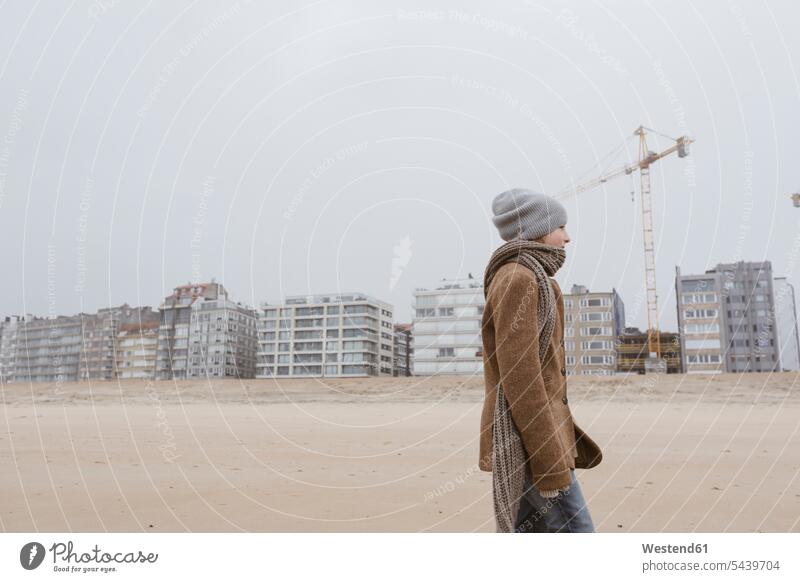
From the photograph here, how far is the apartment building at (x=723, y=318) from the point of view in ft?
255

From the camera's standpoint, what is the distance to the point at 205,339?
60938 mm

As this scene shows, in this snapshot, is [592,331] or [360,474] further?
[592,331]

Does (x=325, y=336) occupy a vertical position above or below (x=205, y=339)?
above

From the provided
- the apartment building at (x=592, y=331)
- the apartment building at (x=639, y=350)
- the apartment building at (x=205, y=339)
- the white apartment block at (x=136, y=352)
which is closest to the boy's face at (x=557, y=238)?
the apartment building at (x=205, y=339)

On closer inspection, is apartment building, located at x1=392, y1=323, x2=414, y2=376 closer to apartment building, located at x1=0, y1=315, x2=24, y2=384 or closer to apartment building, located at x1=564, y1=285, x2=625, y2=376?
apartment building, located at x1=564, y1=285, x2=625, y2=376

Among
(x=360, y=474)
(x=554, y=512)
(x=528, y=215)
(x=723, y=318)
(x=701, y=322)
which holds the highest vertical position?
(x=723, y=318)

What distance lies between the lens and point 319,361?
282ft

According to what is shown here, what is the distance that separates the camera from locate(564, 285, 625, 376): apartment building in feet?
241

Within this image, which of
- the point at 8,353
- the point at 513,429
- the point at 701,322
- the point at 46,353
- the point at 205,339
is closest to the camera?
the point at 513,429

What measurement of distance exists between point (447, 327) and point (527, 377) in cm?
7866

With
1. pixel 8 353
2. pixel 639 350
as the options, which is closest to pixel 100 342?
pixel 8 353

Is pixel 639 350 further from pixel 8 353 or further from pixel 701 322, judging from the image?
pixel 8 353

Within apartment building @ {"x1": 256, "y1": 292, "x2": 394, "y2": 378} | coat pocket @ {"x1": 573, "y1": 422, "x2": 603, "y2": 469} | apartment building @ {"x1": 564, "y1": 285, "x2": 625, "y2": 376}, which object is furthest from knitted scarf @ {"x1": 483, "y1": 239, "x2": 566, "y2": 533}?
apartment building @ {"x1": 256, "y1": 292, "x2": 394, "y2": 378}

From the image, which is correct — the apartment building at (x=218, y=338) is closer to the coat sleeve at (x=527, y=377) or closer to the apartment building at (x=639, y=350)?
the apartment building at (x=639, y=350)
